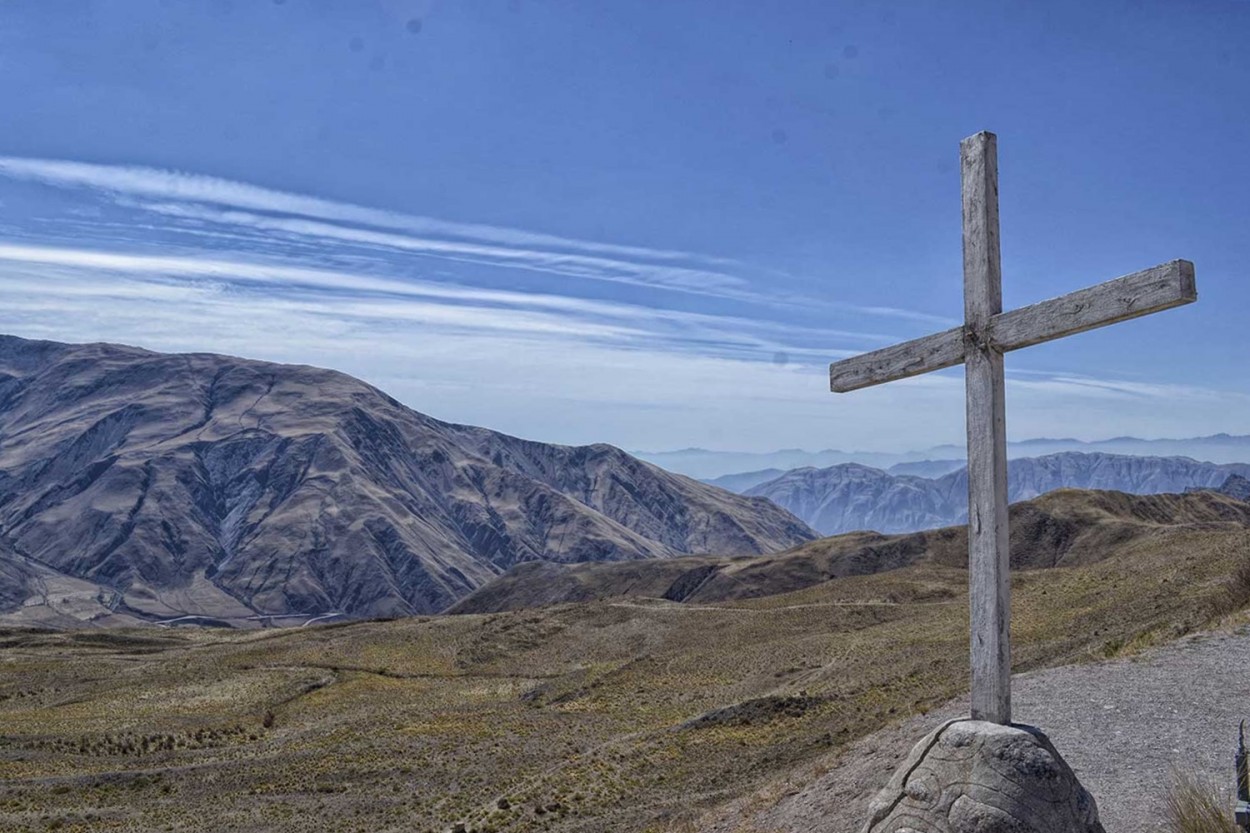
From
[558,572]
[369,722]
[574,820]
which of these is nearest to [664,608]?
[369,722]

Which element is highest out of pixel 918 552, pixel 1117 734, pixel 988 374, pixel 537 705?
pixel 988 374

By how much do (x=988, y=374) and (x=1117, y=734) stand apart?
28.3ft

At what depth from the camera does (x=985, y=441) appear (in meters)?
8.05

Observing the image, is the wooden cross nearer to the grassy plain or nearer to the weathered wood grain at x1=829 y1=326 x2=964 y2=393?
the weathered wood grain at x1=829 y1=326 x2=964 y2=393

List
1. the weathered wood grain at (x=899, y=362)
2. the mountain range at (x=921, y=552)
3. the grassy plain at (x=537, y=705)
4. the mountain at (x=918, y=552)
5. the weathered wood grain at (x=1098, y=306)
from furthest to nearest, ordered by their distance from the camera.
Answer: the mountain at (x=918, y=552) < the mountain range at (x=921, y=552) < the grassy plain at (x=537, y=705) < the weathered wood grain at (x=899, y=362) < the weathered wood grain at (x=1098, y=306)

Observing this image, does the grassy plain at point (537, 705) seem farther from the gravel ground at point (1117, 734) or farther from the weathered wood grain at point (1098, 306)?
the weathered wood grain at point (1098, 306)

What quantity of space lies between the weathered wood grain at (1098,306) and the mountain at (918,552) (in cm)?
6117

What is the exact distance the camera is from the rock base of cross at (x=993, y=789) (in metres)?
7.50

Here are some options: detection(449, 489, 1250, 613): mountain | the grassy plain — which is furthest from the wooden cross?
detection(449, 489, 1250, 613): mountain

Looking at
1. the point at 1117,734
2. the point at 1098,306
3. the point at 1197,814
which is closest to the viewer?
the point at 1098,306

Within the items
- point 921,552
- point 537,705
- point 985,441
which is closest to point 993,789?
point 985,441

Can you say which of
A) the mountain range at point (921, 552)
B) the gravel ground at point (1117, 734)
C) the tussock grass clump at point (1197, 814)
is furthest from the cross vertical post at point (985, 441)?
the mountain range at point (921, 552)

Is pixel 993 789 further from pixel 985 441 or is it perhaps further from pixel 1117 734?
pixel 1117 734

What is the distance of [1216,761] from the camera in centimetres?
1240
